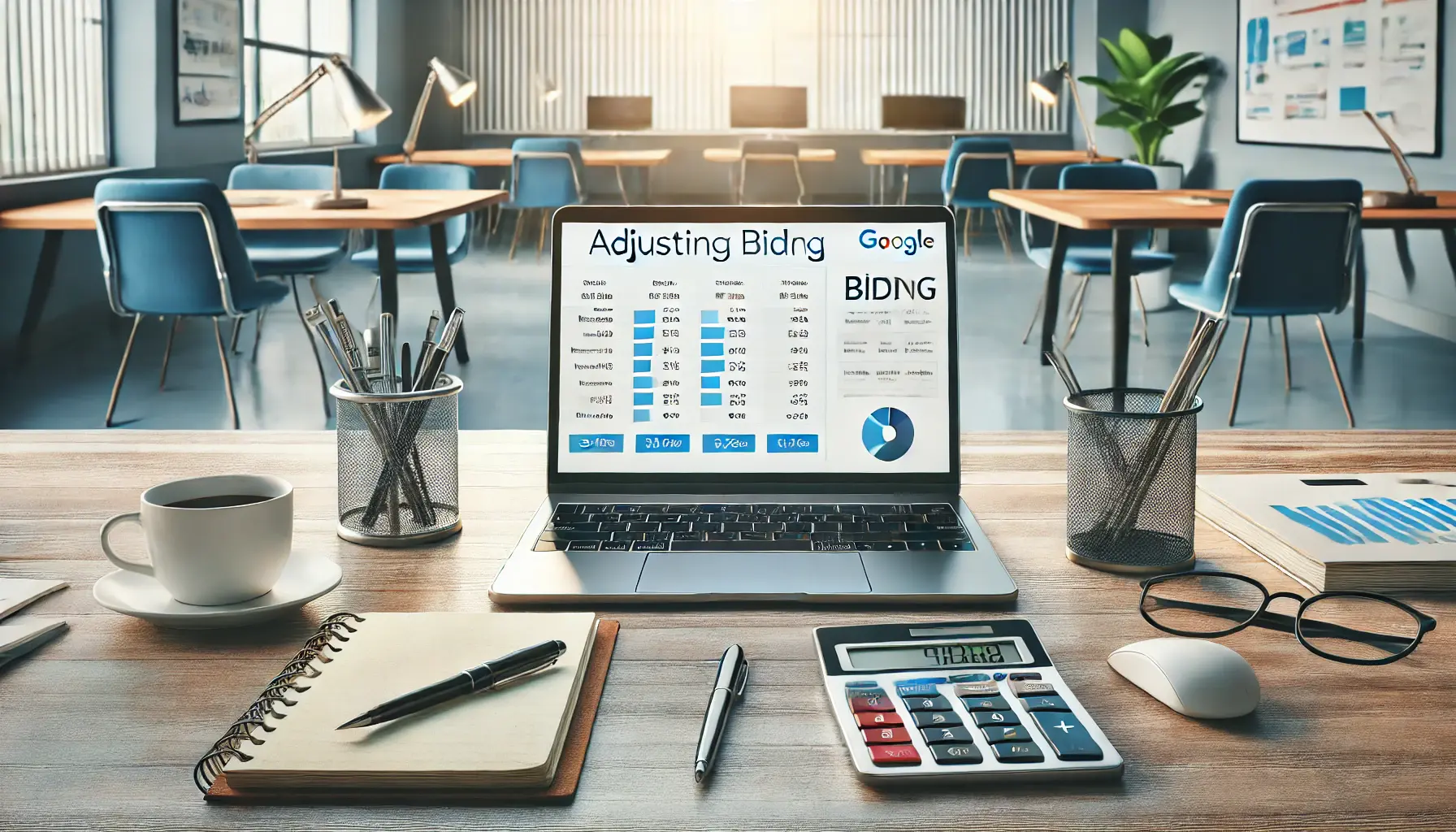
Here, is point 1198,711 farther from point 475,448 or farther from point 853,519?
point 475,448

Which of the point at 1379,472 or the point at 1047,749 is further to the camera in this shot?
the point at 1379,472

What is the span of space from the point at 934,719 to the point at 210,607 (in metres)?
0.44

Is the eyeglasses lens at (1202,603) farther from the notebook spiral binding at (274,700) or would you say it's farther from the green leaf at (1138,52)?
the green leaf at (1138,52)

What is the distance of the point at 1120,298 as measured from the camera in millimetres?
3875

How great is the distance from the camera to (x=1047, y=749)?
0.57 meters

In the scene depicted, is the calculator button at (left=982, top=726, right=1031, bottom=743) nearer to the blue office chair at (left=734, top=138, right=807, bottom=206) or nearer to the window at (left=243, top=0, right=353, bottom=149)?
the window at (left=243, top=0, right=353, bottom=149)

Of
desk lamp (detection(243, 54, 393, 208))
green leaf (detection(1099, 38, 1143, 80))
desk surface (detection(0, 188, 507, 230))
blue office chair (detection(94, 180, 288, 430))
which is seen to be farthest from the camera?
green leaf (detection(1099, 38, 1143, 80))

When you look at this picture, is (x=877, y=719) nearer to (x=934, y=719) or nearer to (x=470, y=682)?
(x=934, y=719)

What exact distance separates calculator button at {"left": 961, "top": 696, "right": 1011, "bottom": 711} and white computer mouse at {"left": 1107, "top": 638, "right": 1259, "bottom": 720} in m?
0.09

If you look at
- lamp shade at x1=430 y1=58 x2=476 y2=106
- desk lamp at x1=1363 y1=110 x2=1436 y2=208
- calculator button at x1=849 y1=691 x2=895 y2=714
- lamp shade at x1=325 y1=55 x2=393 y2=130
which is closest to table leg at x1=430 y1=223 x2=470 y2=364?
lamp shade at x1=325 y1=55 x2=393 y2=130

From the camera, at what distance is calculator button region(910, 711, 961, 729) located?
59 centimetres

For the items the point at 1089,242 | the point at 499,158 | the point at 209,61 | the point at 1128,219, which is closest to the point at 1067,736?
the point at 1128,219

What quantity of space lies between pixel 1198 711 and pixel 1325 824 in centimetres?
10

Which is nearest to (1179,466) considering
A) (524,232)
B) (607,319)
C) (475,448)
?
(607,319)
